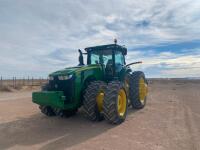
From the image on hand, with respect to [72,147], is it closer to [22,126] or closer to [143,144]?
[143,144]

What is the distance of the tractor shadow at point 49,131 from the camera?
7749 millimetres

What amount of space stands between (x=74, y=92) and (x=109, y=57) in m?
2.96

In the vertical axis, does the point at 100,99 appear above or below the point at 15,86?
below

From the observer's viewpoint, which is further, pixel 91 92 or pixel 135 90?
pixel 135 90

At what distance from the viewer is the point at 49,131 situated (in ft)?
29.6

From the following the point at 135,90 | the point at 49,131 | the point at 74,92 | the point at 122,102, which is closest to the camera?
the point at 49,131

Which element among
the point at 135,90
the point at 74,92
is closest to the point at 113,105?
the point at 74,92

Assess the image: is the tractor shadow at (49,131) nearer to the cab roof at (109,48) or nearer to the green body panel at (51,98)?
the green body panel at (51,98)

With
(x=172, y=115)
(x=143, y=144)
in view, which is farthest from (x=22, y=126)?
(x=172, y=115)

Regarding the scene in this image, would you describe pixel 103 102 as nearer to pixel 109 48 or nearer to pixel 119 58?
pixel 109 48

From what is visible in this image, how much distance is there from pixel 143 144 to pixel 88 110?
255 centimetres

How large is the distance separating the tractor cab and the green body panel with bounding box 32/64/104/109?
773 mm

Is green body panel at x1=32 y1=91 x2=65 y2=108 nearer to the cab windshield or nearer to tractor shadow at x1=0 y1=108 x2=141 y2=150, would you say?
tractor shadow at x1=0 y1=108 x2=141 y2=150

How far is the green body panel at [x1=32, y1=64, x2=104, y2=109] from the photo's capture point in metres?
8.84
